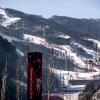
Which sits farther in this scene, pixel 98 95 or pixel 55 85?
pixel 55 85

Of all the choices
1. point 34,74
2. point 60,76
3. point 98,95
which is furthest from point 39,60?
point 60,76

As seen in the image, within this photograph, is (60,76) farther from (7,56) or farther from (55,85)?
(7,56)

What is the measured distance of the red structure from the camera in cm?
1948

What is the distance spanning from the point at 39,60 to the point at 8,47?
104m

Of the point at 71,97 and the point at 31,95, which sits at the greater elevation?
the point at 31,95

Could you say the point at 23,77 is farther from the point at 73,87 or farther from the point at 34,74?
the point at 34,74

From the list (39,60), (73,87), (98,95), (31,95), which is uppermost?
(39,60)

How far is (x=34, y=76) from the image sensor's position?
64.5 feet

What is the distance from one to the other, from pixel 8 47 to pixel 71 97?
45.9 meters

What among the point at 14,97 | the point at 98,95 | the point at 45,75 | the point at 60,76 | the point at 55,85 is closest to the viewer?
the point at 98,95

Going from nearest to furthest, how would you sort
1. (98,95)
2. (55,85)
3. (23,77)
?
(98,95), (23,77), (55,85)

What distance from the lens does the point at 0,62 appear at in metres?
110

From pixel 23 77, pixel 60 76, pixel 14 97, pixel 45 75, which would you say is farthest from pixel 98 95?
pixel 60 76

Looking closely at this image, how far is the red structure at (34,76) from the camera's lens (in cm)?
1948
